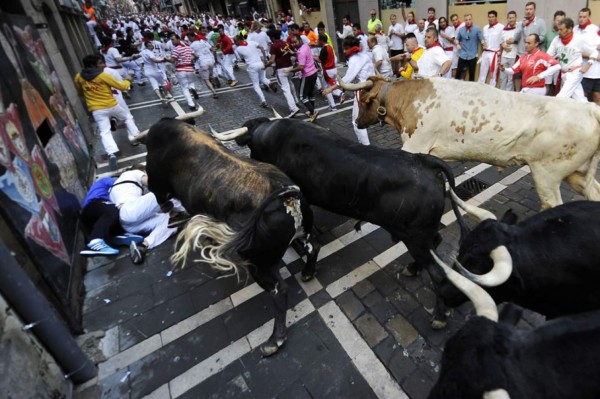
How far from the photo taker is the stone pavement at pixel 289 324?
10.1ft

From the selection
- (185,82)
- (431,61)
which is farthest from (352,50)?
(185,82)

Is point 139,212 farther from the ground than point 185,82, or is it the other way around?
point 185,82

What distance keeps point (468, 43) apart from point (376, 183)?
339 inches

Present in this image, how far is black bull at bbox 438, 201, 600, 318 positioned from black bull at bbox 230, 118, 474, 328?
0.52 m

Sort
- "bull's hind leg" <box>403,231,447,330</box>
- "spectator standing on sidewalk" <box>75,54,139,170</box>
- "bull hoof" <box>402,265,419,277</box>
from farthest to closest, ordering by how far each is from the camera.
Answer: "spectator standing on sidewalk" <box>75,54,139,170</box>, "bull hoof" <box>402,265,419,277</box>, "bull's hind leg" <box>403,231,447,330</box>

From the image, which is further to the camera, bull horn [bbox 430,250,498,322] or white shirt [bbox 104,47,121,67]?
white shirt [bbox 104,47,121,67]

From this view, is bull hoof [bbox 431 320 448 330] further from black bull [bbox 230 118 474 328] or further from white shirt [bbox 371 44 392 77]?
white shirt [bbox 371 44 392 77]

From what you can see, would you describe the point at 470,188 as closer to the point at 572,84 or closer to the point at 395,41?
the point at 572,84

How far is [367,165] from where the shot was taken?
3.35 meters

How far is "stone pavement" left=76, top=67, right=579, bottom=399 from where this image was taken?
3066mm

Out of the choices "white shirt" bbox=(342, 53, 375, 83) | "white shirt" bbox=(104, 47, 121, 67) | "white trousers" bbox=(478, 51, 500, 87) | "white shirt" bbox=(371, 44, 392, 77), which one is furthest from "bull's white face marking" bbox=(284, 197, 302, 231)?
"white shirt" bbox=(104, 47, 121, 67)

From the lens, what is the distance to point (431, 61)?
6754mm

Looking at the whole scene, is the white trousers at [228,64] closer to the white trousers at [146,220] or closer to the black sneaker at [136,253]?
the white trousers at [146,220]

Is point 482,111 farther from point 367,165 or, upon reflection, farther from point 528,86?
point 528,86
